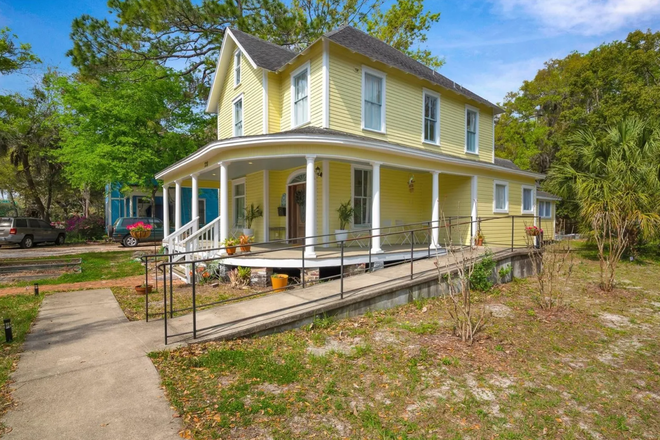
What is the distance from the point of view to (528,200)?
15734 millimetres

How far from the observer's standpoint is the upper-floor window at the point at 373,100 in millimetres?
10656

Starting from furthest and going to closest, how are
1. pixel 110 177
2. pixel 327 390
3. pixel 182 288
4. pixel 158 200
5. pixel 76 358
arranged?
1. pixel 158 200
2. pixel 110 177
3. pixel 182 288
4. pixel 76 358
5. pixel 327 390

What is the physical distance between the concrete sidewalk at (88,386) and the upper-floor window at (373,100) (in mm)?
8192

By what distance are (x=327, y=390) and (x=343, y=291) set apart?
9.01ft

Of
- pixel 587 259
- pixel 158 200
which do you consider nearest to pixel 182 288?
pixel 587 259

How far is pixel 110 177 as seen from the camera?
1716cm

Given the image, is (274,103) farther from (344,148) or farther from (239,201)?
(239,201)

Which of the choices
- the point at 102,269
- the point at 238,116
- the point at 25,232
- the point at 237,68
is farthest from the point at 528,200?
the point at 25,232

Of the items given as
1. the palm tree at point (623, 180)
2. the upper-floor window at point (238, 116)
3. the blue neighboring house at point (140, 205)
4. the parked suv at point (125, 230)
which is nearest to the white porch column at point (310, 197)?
the upper-floor window at point (238, 116)

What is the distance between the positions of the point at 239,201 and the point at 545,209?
17388 mm

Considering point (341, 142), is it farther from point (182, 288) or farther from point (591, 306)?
point (591, 306)

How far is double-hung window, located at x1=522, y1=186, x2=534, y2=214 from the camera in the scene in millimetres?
15400

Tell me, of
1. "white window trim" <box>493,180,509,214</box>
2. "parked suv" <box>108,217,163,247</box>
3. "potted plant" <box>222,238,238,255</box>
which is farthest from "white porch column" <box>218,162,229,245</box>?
"parked suv" <box>108,217,163,247</box>

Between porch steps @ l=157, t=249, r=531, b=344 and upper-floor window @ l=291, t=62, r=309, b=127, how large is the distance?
551 centimetres
